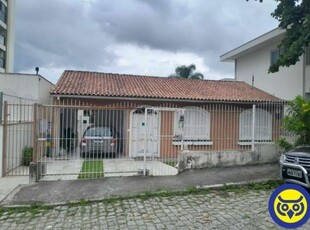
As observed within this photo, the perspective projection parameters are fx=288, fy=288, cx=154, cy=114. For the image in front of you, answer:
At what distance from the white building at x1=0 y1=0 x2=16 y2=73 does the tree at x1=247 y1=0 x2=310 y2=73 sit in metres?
28.6

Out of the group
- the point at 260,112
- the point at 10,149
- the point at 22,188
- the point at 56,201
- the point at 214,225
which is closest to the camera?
the point at 214,225

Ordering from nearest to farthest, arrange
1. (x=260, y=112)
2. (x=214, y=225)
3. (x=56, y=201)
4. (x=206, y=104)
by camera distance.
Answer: (x=214, y=225), (x=56, y=201), (x=260, y=112), (x=206, y=104)

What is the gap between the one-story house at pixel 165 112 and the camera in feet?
30.5

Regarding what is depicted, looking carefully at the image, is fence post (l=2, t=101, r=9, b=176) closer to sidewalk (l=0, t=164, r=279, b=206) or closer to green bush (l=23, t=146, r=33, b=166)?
sidewalk (l=0, t=164, r=279, b=206)

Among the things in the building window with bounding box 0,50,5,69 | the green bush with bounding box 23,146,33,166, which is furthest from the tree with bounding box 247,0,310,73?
the building window with bounding box 0,50,5,69

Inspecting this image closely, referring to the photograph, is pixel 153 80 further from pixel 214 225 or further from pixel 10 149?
pixel 214 225

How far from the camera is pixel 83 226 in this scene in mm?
5043

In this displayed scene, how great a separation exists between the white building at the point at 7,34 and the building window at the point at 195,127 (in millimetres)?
25310

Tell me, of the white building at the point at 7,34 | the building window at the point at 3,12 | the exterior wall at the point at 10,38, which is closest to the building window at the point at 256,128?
the white building at the point at 7,34

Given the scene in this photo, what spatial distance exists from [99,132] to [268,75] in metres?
11.2

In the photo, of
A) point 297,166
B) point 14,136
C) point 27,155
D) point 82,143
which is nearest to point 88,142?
point 82,143

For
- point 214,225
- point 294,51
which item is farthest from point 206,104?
point 214,225

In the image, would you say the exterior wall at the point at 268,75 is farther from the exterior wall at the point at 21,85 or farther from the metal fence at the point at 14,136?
the exterior wall at the point at 21,85

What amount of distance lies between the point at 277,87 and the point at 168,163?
8.14 meters
